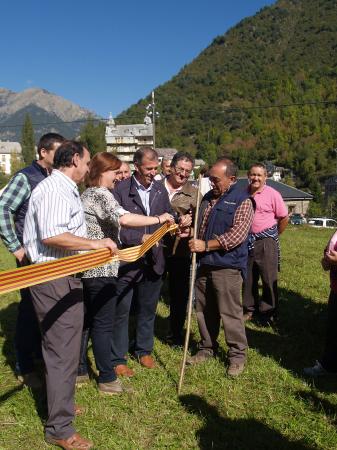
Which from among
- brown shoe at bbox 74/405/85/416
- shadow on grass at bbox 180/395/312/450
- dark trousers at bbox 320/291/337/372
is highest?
dark trousers at bbox 320/291/337/372

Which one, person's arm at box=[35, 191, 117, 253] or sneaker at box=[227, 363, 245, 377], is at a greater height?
person's arm at box=[35, 191, 117, 253]

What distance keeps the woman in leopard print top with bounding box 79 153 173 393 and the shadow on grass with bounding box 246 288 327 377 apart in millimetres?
1952

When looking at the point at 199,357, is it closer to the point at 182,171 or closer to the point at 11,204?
the point at 182,171

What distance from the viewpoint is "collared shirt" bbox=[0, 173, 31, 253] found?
4.04 meters

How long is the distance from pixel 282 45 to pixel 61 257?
18396 centimetres

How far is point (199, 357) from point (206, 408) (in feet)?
3.15

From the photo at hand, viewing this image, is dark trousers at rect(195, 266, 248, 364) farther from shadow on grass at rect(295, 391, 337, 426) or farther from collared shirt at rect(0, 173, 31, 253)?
collared shirt at rect(0, 173, 31, 253)

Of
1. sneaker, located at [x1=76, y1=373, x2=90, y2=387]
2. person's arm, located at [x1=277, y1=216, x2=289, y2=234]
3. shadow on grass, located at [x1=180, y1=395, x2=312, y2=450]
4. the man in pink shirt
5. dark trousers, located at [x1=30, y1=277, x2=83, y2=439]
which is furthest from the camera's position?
person's arm, located at [x1=277, y1=216, x2=289, y2=234]

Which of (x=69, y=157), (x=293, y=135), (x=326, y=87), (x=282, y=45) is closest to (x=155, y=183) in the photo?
(x=69, y=157)

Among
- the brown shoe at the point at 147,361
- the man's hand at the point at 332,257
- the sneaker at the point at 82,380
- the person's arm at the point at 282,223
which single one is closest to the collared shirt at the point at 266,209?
the person's arm at the point at 282,223

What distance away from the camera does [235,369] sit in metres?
4.45

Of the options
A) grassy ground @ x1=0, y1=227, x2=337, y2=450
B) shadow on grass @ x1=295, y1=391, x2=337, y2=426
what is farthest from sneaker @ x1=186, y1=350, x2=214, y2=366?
shadow on grass @ x1=295, y1=391, x2=337, y2=426

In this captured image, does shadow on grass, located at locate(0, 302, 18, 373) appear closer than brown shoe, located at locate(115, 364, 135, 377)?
No

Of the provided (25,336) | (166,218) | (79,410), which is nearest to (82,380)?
(79,410)
